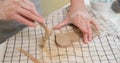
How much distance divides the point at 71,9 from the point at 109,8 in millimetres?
173

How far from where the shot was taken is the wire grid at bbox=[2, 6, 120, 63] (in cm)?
65

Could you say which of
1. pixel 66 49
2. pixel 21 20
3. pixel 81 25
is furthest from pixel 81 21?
pixel 21 20

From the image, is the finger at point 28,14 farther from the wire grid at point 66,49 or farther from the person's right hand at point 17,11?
the wire grid at point 66,49

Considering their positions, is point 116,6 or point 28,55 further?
point 116,6

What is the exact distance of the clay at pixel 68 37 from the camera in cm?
69

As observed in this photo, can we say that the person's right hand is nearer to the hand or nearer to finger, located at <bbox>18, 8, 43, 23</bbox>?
finger, located at <bbox>18, 8, 43, 23</bbox>

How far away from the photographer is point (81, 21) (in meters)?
0.76

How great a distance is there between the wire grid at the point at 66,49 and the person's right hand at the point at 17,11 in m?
0.12

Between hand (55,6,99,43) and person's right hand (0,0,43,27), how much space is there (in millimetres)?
168

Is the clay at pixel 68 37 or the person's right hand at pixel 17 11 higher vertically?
the person's right hand at pixel 17 11

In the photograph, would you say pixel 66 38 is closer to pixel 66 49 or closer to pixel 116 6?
pixel 66 49

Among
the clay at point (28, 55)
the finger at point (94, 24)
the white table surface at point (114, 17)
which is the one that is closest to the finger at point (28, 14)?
the clay at point (28, 55)

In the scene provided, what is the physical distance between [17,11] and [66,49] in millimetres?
196

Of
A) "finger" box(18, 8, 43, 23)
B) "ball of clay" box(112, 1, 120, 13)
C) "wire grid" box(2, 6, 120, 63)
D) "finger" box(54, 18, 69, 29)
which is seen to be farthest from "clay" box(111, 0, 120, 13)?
"finger" box(18, 8, 43, 23)
